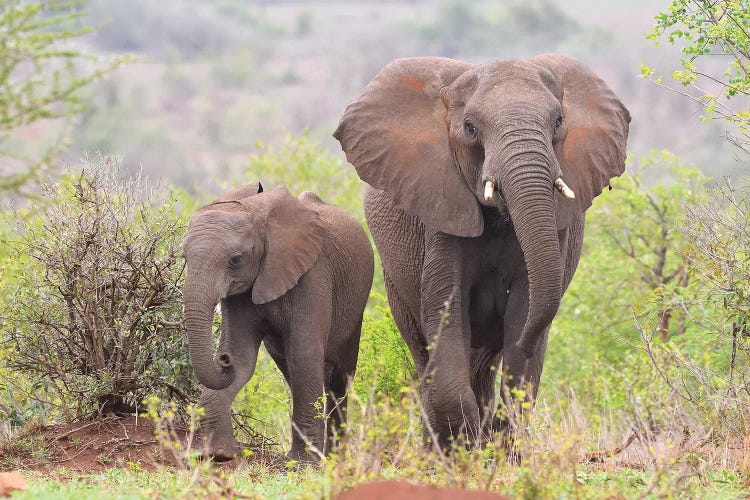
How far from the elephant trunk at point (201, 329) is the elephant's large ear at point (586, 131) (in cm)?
251

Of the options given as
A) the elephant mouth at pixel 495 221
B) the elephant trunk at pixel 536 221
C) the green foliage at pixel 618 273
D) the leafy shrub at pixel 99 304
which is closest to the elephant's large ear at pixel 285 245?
the leafy shrub at pixel 99 304

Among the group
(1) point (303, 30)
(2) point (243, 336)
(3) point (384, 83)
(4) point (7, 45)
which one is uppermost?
(1) point (303, 30)

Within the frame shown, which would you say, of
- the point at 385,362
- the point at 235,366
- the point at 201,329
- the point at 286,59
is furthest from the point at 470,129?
the point at 286,59

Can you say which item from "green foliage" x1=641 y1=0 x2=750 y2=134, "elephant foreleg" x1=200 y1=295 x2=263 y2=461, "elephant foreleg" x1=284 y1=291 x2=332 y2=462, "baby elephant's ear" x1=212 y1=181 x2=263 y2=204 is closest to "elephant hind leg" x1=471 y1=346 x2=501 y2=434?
"elephant foreleg" x1=284 y1=291 x2=332 y2=462

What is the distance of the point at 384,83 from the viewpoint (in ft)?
31.4

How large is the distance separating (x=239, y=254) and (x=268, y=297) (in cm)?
41

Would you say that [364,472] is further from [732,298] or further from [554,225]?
[732,298]

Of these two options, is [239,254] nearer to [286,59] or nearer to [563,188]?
[563,188]

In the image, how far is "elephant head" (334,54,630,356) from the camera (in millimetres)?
8336

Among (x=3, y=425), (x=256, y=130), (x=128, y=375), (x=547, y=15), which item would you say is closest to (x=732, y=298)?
(x=128, y=375)

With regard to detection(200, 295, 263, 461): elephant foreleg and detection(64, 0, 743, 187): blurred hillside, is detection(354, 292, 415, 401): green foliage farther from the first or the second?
detection(64, 0, 743, 187): blurred hillside

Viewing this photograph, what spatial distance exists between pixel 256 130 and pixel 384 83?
71.6 m

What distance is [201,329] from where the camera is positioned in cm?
925

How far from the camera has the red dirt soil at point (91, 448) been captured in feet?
32.2
